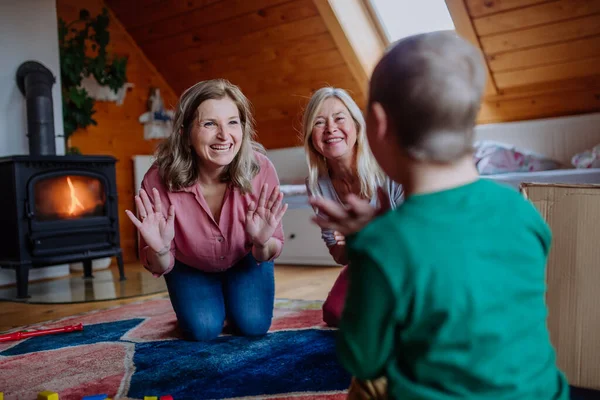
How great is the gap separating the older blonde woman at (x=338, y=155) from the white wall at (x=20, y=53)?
2.35 metres

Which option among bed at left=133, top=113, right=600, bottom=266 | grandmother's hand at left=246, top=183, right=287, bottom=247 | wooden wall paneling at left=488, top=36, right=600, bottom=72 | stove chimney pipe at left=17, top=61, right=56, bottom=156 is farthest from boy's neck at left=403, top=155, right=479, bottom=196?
stove chimney pipe at left=17, top=61, right=56, bottom=156

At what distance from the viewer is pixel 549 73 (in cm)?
320

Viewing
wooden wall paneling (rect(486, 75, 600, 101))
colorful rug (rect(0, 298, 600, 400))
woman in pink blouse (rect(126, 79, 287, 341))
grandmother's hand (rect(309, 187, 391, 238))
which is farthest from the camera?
wooden wall paneling (rect(486, 75, 600, 101))

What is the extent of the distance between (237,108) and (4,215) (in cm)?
189

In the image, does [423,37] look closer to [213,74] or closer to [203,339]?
[203,339]

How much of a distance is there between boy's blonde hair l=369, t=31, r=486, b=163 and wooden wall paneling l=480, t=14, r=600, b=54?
2.58 metres

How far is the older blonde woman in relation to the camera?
6.15 ft

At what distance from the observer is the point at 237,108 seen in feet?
6.22

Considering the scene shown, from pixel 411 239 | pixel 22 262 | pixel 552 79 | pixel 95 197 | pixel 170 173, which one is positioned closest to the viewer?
pixel 411 239

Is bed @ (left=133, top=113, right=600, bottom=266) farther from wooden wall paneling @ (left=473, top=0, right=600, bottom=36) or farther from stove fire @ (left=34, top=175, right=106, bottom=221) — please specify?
stove fire @ (left=34, top=175, right=106, bottom=221)

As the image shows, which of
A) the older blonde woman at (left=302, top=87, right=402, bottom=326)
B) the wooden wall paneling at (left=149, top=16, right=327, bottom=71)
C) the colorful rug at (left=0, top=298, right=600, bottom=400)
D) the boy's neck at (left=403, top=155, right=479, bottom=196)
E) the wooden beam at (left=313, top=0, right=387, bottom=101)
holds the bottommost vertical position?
the colorful rug at (left=0, top=298, right=600, bottom=400)

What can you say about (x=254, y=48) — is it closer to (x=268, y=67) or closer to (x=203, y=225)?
(x=268, y=67)

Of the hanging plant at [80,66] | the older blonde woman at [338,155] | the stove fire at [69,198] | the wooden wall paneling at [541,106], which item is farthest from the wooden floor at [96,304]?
the hanging plant at [80,66]

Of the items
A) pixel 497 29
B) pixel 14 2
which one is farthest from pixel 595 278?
pixel 14 2
